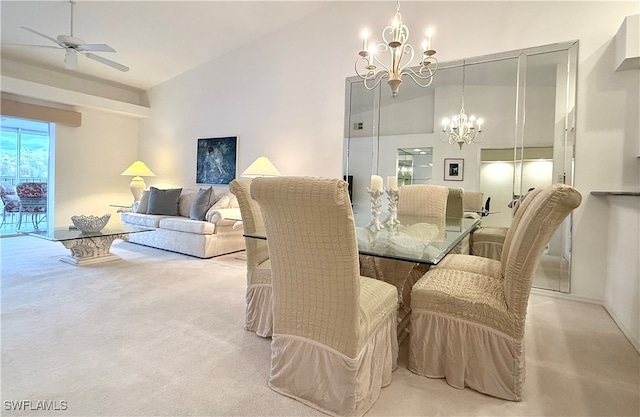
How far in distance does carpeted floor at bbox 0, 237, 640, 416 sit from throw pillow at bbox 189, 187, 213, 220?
5.18ft

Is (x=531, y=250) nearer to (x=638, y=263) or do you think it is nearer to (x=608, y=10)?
(x=638, y=263)

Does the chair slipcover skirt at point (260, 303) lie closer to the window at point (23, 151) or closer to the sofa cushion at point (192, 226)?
the sofa cushion at point (192, 226)

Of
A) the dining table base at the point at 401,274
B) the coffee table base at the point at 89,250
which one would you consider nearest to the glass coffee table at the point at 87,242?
the coffee table base at the point at 89,250

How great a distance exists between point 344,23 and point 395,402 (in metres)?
4.24

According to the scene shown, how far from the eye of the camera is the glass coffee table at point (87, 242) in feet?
11.7

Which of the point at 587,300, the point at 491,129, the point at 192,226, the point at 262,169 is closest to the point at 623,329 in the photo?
the point at 587,300

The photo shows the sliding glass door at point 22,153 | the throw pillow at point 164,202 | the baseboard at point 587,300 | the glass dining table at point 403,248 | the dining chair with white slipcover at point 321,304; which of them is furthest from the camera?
the sliding glass door at point 22,153

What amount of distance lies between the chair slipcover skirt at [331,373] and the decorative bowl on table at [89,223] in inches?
123

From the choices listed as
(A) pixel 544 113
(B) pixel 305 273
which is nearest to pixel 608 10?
(A) pixel 544 113

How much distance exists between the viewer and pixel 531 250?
1428mm

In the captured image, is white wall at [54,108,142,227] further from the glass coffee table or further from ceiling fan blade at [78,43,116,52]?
ceiling fan blade at [78,43,116,52]

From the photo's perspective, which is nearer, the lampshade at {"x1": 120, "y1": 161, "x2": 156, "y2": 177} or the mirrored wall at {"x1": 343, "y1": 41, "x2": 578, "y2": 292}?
the mirrored wall at {"x1": 343, "y1": 41, "x2": 578, "y2": 292}

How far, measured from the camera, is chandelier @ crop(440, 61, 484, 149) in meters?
3.46

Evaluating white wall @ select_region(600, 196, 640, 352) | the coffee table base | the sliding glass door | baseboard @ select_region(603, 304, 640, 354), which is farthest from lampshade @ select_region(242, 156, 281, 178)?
the sliding glass door
